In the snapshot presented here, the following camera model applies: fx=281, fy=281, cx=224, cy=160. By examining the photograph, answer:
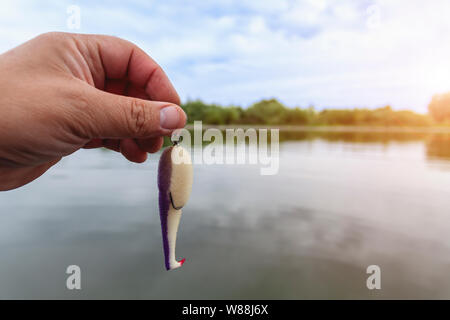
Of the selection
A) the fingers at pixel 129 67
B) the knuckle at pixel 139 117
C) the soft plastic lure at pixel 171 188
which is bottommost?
the soft plastic lure at pixel 171 188

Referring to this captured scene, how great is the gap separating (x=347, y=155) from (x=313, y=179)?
340 inches

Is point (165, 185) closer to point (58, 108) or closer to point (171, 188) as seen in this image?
point (171, 188)

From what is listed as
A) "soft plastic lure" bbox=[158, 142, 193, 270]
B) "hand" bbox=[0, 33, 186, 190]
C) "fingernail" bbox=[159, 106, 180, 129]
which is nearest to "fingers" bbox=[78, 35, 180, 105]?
"hand" bbox=[0, 33, 186, 190]

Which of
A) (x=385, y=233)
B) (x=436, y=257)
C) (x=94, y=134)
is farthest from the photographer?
(x=385, y=233)

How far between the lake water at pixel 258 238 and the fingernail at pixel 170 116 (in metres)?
4.60

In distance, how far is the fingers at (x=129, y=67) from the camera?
327 centimetres

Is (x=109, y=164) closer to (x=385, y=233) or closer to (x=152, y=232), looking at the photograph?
(x=152, y=232)

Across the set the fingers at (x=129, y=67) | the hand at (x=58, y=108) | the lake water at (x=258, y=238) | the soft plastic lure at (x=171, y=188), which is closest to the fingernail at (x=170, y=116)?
the hand at (x=58, y=108)

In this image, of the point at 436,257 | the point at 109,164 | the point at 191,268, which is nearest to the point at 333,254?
the point at 436,257

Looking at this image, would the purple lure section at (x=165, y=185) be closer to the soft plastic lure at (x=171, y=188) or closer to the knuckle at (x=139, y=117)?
the soft plastic lure at (x=171, y=188)

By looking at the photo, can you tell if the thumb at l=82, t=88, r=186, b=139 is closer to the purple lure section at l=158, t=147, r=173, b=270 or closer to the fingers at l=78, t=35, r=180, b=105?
the purple lure section at l=158, t=147, r=173, b=270

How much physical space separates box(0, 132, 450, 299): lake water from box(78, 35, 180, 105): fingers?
440cm

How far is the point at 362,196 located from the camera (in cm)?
1142

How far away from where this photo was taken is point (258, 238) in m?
7.93
